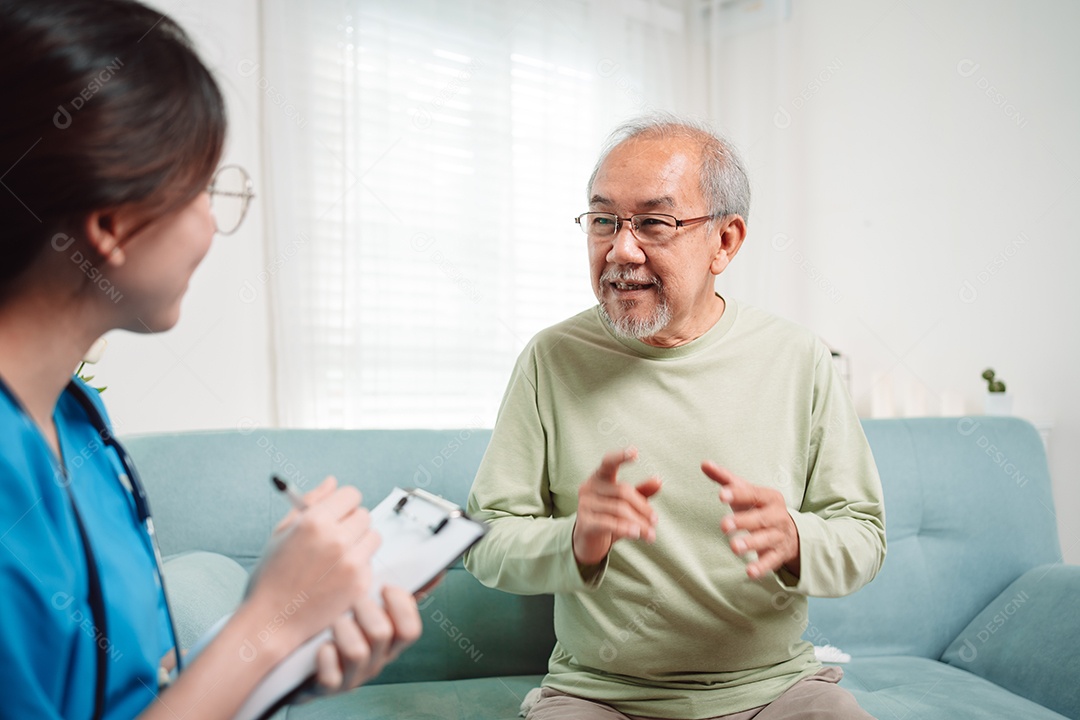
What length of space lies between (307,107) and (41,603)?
99.3 inches

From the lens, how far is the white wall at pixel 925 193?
117 inches

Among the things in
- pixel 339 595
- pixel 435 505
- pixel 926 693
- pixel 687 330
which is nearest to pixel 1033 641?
pixel 926 693

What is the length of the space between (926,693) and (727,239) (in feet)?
3.41

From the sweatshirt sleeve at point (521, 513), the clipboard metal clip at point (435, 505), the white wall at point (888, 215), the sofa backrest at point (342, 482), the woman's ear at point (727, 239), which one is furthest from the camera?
the white wall at point (888, 215)

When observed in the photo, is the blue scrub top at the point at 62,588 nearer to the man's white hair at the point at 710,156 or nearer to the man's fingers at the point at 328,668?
the man's fingers at the point at 328,668

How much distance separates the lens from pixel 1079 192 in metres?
2.90

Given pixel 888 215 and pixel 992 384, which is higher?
pixel 888 215

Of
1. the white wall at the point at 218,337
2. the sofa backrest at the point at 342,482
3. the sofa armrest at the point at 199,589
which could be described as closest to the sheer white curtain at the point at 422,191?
the white wall at the point at 218,337

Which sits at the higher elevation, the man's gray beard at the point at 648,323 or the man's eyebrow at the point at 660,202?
the man's eyebrow at the point at 660,202

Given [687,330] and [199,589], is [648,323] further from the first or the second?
[199,589]

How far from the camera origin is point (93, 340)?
0.79 m

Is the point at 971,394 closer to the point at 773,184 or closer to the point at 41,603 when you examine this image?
the point at 773,184

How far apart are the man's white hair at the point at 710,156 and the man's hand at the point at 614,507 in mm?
660

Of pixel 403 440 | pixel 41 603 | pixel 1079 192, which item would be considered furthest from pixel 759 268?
pixel 41 603
